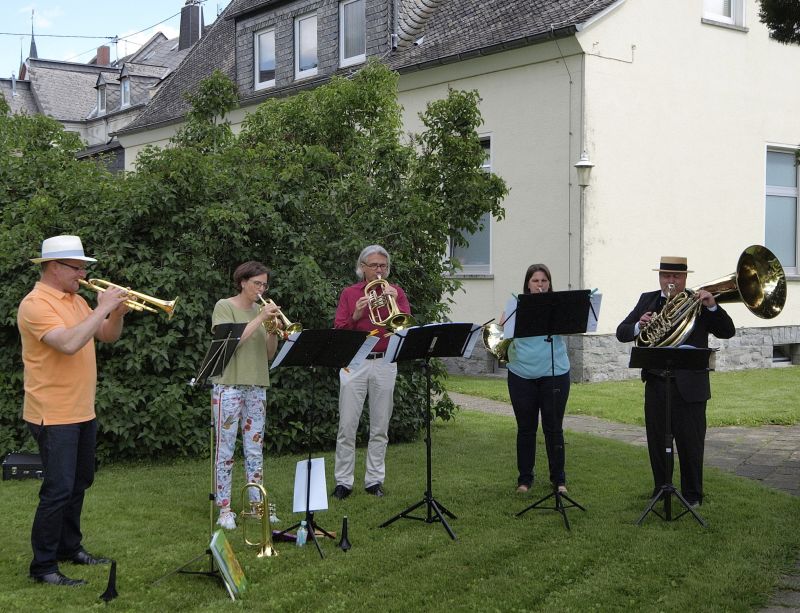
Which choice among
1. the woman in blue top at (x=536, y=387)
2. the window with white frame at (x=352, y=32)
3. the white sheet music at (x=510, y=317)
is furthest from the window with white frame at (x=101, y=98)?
the white sheet music at (x=510, y=317)

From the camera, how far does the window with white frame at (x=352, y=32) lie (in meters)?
19.7

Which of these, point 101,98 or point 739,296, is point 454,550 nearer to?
point 739,296

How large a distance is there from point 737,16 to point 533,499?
12.8 metres

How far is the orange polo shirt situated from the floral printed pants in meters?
1.34

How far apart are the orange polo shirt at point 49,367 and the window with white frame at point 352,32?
48.5 ft

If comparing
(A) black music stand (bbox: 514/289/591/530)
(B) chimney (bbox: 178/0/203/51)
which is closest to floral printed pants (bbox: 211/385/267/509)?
(A) black music stand (bbox: 514/289/591/530)

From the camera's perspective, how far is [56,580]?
5652 mm

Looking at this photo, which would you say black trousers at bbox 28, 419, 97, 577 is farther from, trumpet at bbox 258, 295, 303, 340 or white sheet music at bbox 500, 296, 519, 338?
white sheet music at bbox 500, 296, 519, 338

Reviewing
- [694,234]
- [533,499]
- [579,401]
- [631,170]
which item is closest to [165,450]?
[533,499]

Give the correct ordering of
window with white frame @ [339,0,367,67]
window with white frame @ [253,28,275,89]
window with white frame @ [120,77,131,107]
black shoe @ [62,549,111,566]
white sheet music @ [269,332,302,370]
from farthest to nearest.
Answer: window with white frame @ [120,77,131,107] < window with white frame @ [253,28,275,89] < window with white frame @ [339,0,367,67] < white sheet music @ [269,332,302,370] < black shoe @ [62,549,111,566]

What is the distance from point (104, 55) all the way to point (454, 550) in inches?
1865

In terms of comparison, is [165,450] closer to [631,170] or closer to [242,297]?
[242,297]

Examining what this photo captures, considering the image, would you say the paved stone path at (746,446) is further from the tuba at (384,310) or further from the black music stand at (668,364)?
the tuba at (384,310)

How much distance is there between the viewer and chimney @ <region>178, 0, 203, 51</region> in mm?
36594
